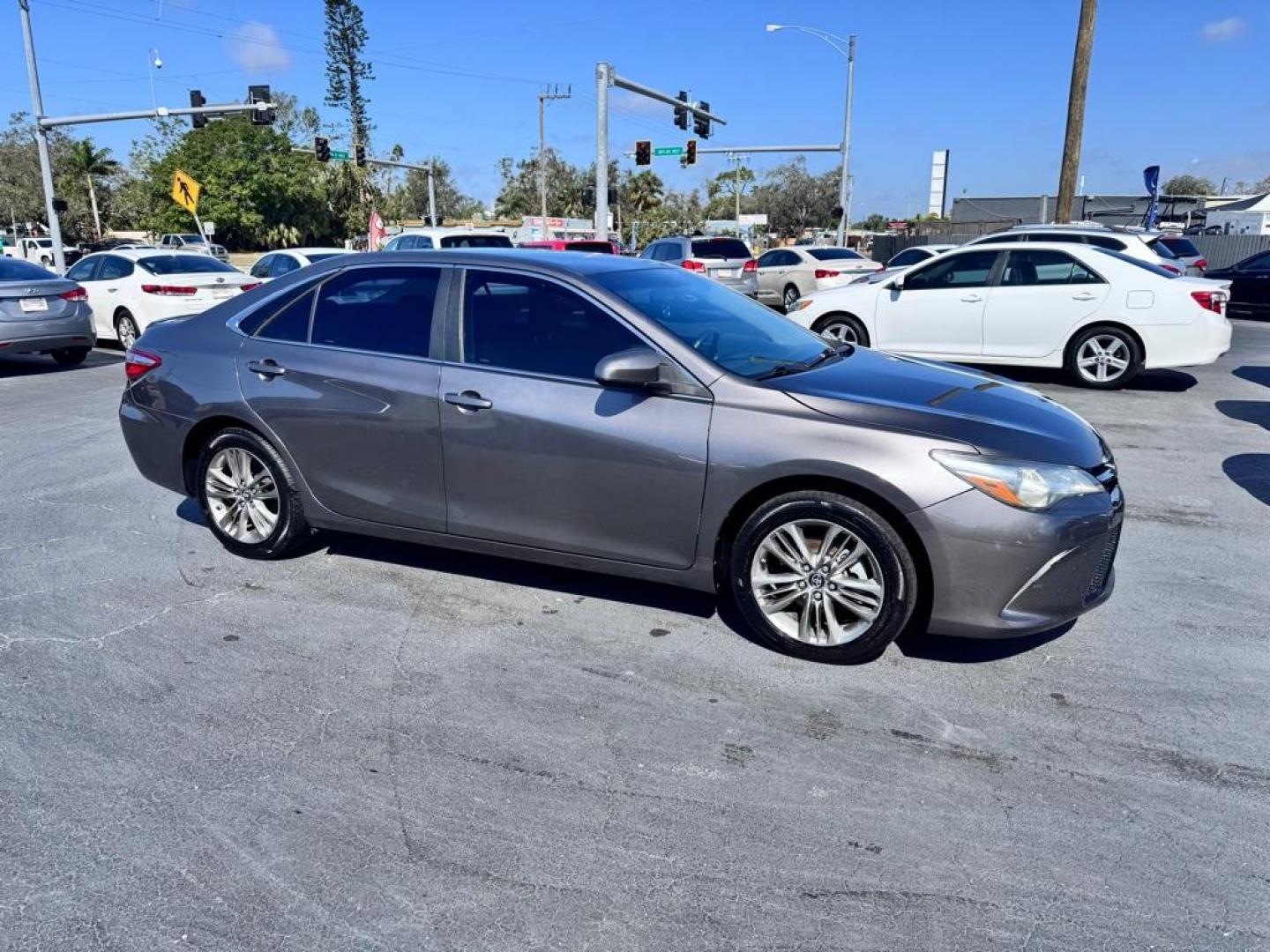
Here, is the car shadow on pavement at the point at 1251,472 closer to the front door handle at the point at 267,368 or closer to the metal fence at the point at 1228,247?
the front door handle at the point at 267,368

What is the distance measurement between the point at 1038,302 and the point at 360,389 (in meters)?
8.74

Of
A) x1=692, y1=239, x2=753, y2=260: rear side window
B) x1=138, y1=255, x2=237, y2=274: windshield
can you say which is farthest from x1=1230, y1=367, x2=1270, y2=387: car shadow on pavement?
x1=138, y1=255, x2=237, y2=274: windshield

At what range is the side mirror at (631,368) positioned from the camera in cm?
408

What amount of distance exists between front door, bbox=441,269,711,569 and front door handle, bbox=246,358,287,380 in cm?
105

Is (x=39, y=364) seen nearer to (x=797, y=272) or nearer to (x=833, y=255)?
(x=797, y=272)

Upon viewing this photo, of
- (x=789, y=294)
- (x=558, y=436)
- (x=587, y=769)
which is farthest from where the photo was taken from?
(x=789, y=294)

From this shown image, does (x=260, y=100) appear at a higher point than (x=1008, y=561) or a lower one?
higher

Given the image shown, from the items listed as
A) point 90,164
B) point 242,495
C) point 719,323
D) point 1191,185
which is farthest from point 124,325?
point 1191,185

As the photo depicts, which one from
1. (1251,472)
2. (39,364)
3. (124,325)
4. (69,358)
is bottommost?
(39,364)

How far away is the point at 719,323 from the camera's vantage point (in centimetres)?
484

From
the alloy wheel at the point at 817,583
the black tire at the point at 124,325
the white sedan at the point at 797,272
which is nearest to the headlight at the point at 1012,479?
the alloy wheel at the point at 817,583

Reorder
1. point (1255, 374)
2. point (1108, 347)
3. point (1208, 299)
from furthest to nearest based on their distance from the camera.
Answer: point (1255, 374) < point (1108, 347) < point (1208, 299)

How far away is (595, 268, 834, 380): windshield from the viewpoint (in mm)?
4449

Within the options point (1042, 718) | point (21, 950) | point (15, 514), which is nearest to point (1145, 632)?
point (1042, 718)
